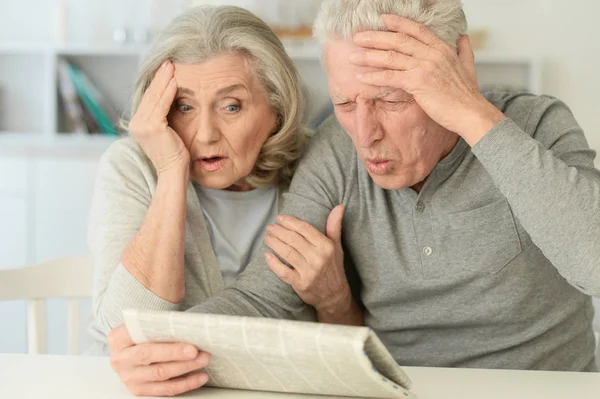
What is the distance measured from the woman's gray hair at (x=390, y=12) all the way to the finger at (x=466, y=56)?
13mm

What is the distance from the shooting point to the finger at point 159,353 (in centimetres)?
112

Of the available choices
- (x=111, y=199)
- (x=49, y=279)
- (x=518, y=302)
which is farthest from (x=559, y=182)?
(x=49, y=279)

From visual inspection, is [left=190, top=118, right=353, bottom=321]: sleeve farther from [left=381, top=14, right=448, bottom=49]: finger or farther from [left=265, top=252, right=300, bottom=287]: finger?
[left=381, top=14, right=448, bottom=49]: finger

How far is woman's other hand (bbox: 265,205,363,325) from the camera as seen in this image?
5.09 feet

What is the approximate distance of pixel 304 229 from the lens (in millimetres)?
1584

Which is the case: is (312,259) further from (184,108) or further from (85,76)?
(85,76)

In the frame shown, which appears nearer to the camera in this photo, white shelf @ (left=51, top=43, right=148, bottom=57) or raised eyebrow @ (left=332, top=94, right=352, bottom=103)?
raised eyebrow @ (left=332, top=94, right=352, bottom=103)

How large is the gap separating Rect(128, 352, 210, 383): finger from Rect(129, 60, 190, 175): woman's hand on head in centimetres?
60

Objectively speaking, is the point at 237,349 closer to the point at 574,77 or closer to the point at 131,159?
the point at 131,159

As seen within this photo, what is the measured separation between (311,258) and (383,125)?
272 mm

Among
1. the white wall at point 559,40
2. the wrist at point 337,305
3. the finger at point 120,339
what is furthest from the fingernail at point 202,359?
the white wall at point 559,40

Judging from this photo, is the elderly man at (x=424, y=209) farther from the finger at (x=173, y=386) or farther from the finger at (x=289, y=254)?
the finger at (x=173, y=386)

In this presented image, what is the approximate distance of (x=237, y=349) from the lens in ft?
3.53

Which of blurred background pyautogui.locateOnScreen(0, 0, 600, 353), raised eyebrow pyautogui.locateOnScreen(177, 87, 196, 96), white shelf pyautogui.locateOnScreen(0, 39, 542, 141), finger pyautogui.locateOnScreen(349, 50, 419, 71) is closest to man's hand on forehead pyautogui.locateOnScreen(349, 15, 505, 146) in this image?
finger pyautogui.locateOnScreen(349, 50, 419, 71)
